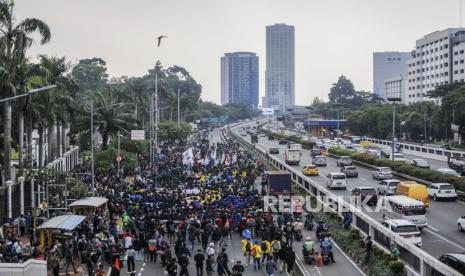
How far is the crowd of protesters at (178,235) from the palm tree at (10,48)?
6.80 metres

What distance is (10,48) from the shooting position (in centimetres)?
3872

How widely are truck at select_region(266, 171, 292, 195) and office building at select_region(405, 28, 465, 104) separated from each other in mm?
A: 98338

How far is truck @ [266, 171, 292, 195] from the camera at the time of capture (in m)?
44.5

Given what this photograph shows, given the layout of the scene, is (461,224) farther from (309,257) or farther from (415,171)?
(415,171)

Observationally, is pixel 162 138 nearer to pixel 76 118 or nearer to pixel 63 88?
pixel 76 118

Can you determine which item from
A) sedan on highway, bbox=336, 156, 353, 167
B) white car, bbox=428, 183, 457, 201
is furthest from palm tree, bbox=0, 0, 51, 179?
sedan on highway, bbox=336, 156, 353, 167

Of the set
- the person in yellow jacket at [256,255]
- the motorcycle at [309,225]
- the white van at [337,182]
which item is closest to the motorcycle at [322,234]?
the motorcycle at [309,225]

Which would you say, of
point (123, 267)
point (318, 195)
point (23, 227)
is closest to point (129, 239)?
point (123, 267)

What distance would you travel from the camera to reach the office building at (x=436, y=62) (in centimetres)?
14300

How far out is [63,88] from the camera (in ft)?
175

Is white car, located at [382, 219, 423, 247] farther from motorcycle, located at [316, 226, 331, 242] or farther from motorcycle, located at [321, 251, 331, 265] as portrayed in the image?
motorcycle, located at [321, 251, 331, 265]

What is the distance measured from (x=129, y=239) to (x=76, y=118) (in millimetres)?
38148

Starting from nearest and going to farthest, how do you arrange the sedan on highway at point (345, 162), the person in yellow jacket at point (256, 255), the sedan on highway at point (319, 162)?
the person in yellow jacket at point (256, 255), the sedan on highway at point (345, 162), the sedan on highway at point (319, 162)

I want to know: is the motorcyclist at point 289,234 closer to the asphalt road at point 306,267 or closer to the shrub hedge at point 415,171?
the asphalt road at point 306,267
